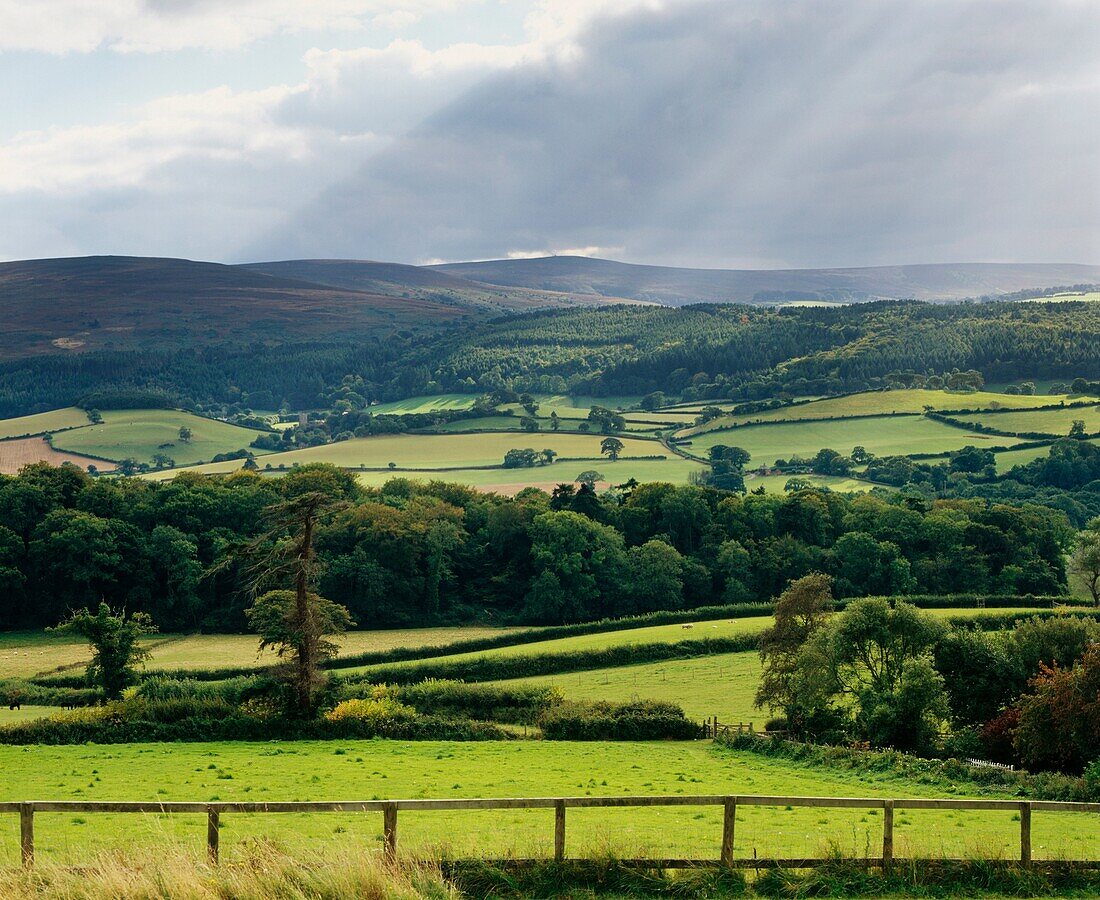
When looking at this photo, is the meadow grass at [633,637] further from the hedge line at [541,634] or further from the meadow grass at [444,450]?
the meadow grass at [444,450]

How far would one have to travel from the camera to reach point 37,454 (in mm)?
163375

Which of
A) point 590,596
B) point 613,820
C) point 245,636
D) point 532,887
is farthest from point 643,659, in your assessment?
point 532,887

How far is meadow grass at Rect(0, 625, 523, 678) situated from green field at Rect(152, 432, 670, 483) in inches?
2573

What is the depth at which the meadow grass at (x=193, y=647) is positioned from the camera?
6544 cm

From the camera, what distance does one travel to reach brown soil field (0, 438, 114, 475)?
158 metres

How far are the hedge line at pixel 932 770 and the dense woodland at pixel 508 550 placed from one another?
49.8m

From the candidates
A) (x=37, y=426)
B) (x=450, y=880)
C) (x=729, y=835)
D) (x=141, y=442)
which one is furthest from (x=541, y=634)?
(x=37, y=426)

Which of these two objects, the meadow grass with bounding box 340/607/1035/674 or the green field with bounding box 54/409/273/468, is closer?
the meadow grass with bounding box 340/607/1035/674

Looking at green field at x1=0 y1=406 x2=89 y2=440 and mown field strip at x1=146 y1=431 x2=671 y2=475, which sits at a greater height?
green field at x1=0 y1=406 x2=89 y2=440

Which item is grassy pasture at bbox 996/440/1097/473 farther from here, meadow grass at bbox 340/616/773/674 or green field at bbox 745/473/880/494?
meadow grass at bbox 340/616/773/674

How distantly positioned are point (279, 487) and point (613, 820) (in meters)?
85.6

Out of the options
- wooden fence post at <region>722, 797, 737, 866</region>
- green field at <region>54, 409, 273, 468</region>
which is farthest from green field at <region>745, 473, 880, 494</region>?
wooden fence post at <region>722, 797, 737, 866</region>

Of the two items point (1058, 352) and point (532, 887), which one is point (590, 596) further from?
point (1058, 352)

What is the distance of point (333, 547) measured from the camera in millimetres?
88562
